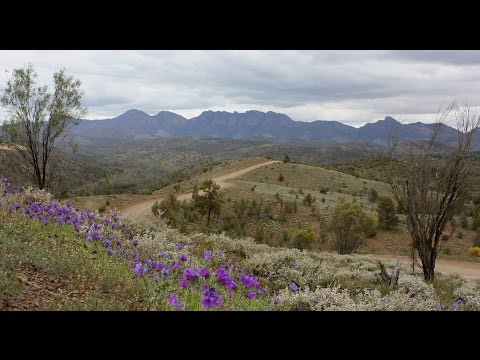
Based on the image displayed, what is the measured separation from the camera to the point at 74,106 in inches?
826

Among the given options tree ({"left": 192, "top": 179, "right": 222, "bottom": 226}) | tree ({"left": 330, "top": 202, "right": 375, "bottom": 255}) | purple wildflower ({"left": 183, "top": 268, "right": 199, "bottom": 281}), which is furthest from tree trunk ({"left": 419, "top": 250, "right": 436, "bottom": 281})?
tree ({"left": 192, "top": 179, "right": 222, "bottom": 226})

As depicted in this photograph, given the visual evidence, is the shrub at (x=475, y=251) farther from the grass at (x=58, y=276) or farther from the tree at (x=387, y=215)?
the grass at (x=58, y=276)

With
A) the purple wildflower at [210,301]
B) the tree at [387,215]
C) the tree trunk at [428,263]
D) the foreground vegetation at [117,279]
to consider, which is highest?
the purple wildflower at [210,301]

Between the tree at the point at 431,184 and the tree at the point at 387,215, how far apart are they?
1457cm

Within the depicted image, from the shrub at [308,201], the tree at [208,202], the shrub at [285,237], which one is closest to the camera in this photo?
the shrub at [285,237]

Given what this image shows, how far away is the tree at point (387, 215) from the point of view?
81.3 ft

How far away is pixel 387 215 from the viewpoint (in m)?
24.9

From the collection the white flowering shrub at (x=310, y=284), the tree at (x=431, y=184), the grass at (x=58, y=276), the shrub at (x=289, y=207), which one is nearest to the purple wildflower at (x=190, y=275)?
the grass at (x=58, y=276)

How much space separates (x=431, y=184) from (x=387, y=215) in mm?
15752

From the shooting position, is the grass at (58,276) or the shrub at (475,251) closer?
the grass at (58,276)

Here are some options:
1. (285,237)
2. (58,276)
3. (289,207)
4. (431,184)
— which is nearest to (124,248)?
(58,276)
